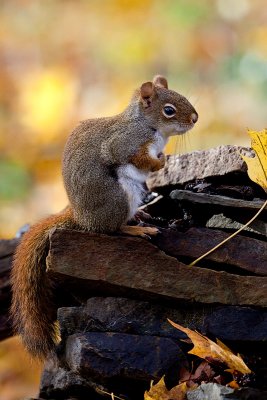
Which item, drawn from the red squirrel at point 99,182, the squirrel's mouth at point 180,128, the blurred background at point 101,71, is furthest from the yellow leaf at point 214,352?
the blurred background at point 101,71

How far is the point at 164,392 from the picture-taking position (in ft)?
8.24

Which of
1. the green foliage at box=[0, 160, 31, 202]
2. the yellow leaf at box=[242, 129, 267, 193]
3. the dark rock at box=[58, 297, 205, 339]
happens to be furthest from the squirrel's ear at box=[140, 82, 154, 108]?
the green foliage at box=[0, 160, 31, 202]

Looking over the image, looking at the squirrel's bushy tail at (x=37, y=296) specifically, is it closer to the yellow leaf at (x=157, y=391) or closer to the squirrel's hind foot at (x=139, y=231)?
the squirrel's hind foot at (x=139, y=231)

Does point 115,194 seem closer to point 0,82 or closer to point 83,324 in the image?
point 83,324

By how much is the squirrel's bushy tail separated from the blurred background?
2520 millimetres

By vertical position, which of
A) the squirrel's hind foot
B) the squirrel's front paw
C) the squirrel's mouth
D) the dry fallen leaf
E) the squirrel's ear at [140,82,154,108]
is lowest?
the dry fallen leaf

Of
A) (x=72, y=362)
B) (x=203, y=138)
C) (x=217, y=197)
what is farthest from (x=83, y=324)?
(x=203, y=138)

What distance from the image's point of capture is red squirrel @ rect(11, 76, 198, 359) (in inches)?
108

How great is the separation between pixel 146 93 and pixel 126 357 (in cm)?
94

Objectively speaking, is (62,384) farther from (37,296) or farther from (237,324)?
(237,324)

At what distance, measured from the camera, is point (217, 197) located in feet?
9.25

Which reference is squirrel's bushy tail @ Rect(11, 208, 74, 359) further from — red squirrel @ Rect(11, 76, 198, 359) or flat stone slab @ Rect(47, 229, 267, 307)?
flat stone slab @ Rect(47, 229, 267, 307)

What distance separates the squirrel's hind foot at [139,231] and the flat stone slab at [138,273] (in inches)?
2.2

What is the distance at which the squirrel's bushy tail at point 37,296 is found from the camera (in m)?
2.85
